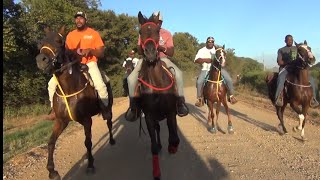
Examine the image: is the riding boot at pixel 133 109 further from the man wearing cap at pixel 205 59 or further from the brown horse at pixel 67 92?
the man wearing cap at pixel 205 59

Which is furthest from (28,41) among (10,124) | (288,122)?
(288,122)

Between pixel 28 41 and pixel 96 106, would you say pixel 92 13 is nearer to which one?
pixel 28 41

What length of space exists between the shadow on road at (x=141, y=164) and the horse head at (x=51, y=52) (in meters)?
2.56

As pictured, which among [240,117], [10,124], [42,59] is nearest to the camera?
[42,59]

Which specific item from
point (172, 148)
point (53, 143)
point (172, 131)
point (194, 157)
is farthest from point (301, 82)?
point (53, 143)

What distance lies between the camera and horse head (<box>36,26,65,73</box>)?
269 inches

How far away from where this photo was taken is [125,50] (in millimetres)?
47500

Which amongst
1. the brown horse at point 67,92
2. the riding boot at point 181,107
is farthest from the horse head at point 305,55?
the brown horse at point 67,92

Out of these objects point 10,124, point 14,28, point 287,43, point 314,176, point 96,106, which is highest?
point 14,28

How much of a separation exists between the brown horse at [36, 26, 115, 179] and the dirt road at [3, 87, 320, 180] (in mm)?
1012

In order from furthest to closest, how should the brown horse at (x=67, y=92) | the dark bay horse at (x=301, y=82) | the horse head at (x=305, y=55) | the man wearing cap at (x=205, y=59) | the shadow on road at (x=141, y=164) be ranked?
the man wearing cap at (x=205, y=59), the dark bay horse at (x=301, y=82), the horse head at (x=305, y=55), the shadow on road at (x=141, y=164), the brown horse at (x=67, y=92)

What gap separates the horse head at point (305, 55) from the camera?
1116 centimetres

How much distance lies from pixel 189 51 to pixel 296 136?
6295 centimetres

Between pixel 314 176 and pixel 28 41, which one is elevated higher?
pixel 28 41
